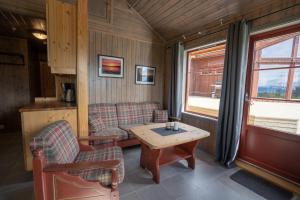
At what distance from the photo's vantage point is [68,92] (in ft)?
8.57

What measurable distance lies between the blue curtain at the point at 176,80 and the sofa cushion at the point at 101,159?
2.14 m

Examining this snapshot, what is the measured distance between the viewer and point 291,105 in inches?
83.6

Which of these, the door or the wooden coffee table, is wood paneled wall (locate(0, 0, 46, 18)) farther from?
the door

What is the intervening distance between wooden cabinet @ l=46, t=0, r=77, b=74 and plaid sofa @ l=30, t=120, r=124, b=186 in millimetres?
888

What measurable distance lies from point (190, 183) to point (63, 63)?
2433mm

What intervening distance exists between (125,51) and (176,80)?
139 cm

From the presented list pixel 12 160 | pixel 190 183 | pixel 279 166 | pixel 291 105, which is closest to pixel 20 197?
pixel 12 160

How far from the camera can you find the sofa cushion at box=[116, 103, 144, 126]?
3342 mm

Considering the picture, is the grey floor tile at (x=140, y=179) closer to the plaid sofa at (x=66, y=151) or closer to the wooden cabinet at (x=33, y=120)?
the plaid sofa at (x=66, y=151)

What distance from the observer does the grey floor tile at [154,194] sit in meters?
1.76

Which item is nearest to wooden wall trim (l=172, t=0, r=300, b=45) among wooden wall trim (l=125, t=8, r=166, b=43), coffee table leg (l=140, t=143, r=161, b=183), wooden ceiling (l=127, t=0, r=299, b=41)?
wooden ceiling (l=127, t=0, r=299, b=41)

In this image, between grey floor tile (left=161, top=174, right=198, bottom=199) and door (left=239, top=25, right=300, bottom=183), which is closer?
grey floor tile (left=161, top=174, right=198, bottom=199)

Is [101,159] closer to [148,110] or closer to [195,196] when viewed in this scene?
[195,196]

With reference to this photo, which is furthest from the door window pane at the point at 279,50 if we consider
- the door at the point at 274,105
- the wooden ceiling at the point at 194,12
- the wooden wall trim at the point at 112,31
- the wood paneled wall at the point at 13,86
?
the wood paneled wall at the point at 13,86
